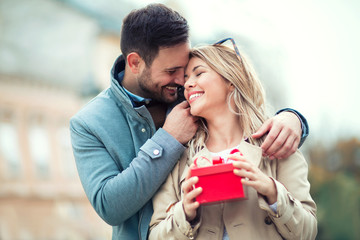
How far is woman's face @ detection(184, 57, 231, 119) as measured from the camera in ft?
7.15

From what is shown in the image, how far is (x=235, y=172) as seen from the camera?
5.48 feet

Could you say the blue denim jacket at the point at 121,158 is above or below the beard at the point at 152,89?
below

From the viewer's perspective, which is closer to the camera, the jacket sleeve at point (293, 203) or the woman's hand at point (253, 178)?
the woman's hand at point (253, 178)

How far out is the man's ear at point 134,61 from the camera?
257 centimetres

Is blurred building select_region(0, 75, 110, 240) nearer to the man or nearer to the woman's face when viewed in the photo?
the man

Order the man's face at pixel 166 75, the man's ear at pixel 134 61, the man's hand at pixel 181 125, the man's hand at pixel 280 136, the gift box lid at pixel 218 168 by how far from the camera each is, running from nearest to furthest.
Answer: the gift box lid at pixel 218 168
the man's hand at pixel 280 136
the man's hand at pixel 181 125
the man's face at pixel 166 75
the man's ear at pixel 134 61

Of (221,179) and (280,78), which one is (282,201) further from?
(280,78)

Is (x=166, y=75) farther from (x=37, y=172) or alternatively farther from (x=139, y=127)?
(x=37, y=172)

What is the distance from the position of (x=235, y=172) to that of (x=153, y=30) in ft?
3.78

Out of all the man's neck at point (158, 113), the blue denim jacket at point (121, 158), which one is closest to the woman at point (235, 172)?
the blue denim jacket at point (121, 158)

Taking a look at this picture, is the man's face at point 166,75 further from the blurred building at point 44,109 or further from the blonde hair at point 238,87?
the blurred building at point 44,109

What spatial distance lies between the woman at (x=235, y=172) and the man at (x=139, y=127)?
0.28 ft

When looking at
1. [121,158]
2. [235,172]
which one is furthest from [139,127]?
[235,172]

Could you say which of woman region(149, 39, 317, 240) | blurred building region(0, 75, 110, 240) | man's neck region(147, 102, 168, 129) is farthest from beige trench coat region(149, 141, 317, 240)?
blurred building region(0, 75, 110, 240)
